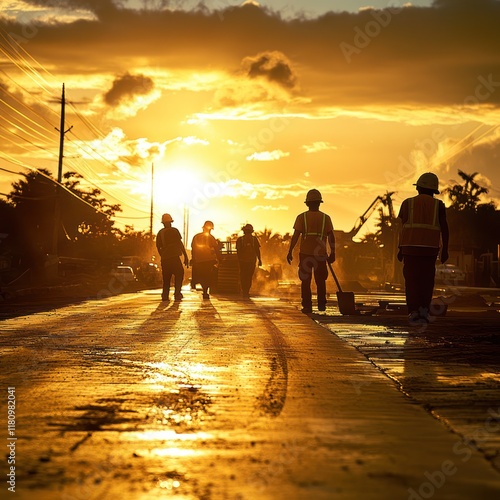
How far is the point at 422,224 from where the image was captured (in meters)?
14.6

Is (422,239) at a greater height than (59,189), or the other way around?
(59,189)

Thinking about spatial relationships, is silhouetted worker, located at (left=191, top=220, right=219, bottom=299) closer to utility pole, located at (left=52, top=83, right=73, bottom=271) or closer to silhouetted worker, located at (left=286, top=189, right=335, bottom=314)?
silhouetted worker, located at (left=286, top=189, right=335, bottom=314)

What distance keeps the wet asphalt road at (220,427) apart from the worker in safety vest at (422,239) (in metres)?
3.44

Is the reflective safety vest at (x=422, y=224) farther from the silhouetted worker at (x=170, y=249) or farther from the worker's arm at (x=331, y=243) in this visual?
→ the silhouetted worker at (x=170, y=249)

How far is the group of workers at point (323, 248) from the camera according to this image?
14484 millimetres

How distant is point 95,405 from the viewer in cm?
670

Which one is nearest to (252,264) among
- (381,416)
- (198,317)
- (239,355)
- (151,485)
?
(198,317)

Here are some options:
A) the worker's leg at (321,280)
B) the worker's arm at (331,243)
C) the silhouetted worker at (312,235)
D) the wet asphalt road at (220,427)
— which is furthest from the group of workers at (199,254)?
the wet asphalt road at (220,427)

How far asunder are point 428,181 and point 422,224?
61 cm

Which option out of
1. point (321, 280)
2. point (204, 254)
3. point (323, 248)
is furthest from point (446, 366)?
point (204, 254)

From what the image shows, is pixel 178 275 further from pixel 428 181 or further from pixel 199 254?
pixel 428 181

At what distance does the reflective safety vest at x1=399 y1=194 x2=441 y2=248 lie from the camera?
47.5ft

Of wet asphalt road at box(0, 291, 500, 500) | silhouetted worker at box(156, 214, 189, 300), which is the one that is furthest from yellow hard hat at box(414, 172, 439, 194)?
silhouetted worker at box(156, 214, 189, 300)

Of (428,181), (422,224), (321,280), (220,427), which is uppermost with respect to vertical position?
(428,181)
